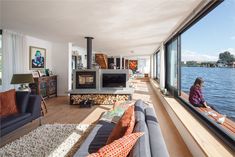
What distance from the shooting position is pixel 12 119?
3.18 m

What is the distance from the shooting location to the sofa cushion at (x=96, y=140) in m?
1.96

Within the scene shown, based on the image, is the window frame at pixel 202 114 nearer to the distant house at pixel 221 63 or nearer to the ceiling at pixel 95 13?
the ceiling at pixel 95 13

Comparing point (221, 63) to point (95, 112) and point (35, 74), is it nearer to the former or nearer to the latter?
point (95, 112)

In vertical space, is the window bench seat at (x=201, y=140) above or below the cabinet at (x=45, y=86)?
below

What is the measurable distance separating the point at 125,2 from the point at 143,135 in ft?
6.77

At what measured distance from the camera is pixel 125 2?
2.88 metres

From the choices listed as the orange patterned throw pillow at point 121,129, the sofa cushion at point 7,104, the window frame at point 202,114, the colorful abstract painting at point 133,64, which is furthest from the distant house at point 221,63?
the colorful abstract painting at point 133,64

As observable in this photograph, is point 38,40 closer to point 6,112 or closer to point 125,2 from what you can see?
point 6,112

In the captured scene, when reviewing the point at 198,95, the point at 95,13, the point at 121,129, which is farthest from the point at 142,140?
the point at 198,95

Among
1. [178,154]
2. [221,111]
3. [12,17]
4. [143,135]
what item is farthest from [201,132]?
[12,17]

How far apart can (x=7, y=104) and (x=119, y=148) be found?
2.95 m

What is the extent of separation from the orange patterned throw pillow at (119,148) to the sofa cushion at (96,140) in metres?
0.68

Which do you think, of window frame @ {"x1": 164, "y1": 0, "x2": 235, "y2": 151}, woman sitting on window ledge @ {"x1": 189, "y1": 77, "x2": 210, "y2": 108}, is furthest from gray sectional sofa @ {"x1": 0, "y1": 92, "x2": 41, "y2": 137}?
woman sitting on window ledge @ {"x1": 189, "y1": 77, "x2": 210, "y2": 108}

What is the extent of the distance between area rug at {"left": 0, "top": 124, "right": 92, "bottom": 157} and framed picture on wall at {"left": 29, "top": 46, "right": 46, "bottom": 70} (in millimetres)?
3169
